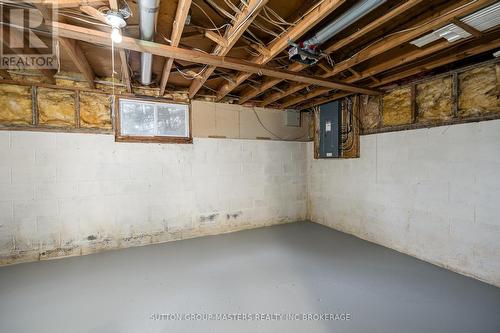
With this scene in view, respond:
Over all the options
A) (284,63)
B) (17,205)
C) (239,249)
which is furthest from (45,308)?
(284,63)

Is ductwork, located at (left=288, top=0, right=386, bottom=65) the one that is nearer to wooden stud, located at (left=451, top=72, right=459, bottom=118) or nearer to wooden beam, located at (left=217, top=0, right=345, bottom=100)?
wooden beam, located at (left=217, top=0, right=345, bottom=100)

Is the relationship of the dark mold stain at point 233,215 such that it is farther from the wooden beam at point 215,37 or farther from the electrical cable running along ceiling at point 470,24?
the electrical cable running along ceiling at point 470,24

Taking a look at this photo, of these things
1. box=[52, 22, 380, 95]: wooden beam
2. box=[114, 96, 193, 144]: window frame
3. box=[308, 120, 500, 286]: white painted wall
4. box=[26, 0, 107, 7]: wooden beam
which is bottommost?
box=[308, 120, 500, 286]: white painted wall

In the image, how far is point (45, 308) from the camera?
192 centimetres

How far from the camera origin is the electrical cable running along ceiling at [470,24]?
1601 mm

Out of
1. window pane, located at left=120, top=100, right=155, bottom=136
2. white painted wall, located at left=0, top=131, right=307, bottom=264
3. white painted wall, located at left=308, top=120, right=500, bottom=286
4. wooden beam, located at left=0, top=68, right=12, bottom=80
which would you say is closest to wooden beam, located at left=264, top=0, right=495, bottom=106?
white painted wall, located at left=308, top=120, right=500, bottom=286

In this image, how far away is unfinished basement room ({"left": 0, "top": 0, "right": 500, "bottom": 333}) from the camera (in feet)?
5.85

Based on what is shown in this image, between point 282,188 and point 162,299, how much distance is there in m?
2.90

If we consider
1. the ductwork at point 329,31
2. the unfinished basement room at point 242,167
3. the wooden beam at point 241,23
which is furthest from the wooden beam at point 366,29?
the wooden beam at point 241,23

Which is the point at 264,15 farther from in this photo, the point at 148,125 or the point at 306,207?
the point at 306,207

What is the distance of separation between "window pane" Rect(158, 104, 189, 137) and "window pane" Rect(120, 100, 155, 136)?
0.42 feet

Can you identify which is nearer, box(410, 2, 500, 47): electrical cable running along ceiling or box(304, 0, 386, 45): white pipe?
box(304, 0, 386, 45): white pipe

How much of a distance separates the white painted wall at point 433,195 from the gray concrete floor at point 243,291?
25cm

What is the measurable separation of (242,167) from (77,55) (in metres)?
2.67
